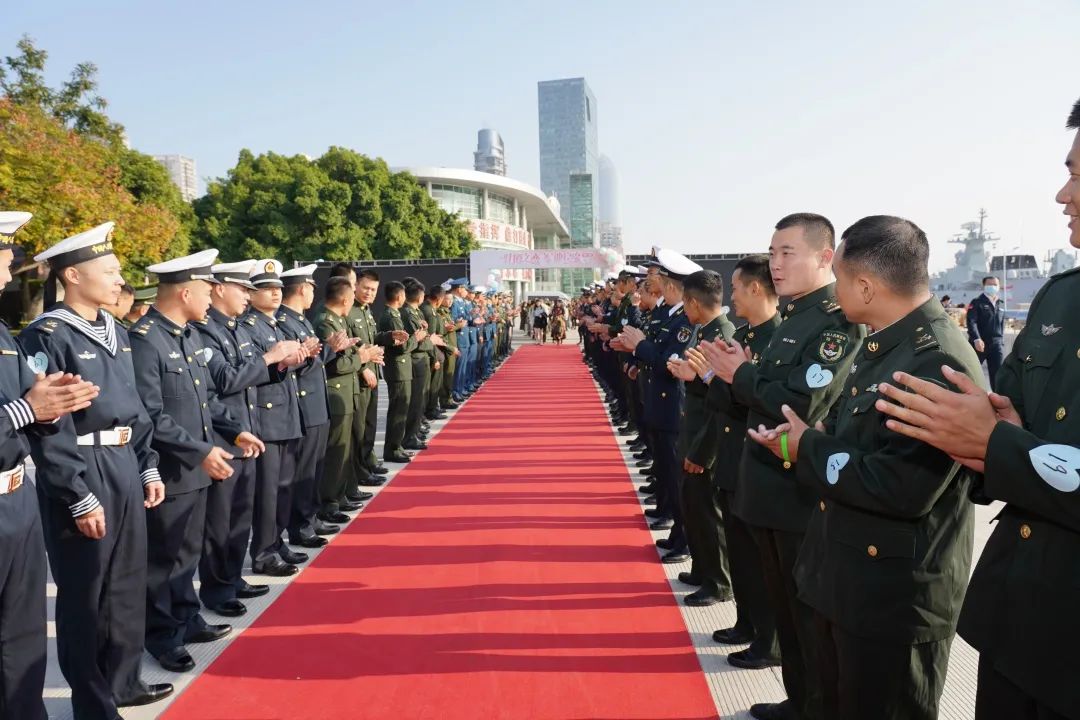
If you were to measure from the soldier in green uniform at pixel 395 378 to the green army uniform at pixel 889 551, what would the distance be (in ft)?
18.7

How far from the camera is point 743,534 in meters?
3.17

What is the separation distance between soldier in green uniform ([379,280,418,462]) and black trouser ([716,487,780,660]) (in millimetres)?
4630

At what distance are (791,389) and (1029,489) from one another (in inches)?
50.2

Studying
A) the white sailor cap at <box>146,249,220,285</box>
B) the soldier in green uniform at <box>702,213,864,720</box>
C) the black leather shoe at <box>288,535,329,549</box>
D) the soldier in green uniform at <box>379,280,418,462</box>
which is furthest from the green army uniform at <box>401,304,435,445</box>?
the soldier in green uniform at <box>702,213,864,720</box>

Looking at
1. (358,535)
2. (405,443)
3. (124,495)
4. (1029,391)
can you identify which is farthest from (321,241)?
(1029,391)

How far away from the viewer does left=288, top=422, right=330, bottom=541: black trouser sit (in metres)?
4.77

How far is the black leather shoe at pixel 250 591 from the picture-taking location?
13.0 feet

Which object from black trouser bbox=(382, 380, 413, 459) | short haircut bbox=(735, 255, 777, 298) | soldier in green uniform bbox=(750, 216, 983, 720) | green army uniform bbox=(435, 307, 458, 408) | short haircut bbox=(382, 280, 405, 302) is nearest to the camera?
soldier in green uniform bbox=(750, 216, 983, 720)

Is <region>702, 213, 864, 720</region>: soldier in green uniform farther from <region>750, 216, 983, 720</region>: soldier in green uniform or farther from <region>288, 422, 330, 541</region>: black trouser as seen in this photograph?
<region>288, 422, 330, 541</region>: black trouser

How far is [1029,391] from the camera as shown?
1451 millimetres

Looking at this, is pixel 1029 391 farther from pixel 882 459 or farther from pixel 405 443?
pixel 405 443

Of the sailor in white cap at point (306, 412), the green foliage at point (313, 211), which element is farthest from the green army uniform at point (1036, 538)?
the green foliage at point (313, 211)

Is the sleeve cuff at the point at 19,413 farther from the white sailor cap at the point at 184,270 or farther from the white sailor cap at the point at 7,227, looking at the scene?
the white sailor cap at the point at 184,270

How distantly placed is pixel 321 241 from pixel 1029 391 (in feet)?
101
